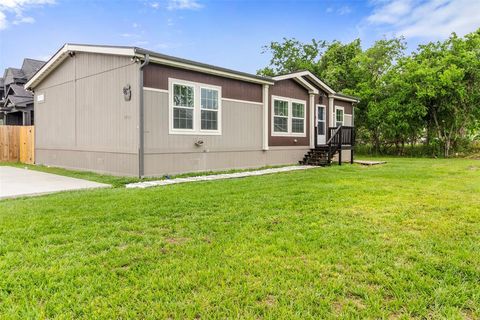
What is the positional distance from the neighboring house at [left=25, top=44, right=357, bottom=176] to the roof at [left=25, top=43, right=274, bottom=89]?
28 millimetres

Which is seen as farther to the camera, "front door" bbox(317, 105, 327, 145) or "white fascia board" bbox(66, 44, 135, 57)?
"front door" bbox(317, 105, 327, 145)

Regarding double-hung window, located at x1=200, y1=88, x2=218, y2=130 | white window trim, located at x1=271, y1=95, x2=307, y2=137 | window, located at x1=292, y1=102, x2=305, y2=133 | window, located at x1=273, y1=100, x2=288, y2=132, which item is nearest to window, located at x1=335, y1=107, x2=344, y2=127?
white window trim, located at x1=271, y1=95, x2=307, y2=137

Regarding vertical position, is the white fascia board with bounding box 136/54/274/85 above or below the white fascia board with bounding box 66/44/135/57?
below

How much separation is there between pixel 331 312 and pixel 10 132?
51.0ft

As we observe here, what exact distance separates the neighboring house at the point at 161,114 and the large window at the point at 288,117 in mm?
39

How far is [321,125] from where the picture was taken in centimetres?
1403

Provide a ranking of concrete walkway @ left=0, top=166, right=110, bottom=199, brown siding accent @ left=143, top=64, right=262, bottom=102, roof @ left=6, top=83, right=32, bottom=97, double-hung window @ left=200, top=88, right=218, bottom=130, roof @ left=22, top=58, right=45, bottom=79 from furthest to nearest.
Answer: roof @ left=22, top=58, right=45, bottom=79 → roof @ left=6, top=83, right=32, bottom=97 → double-hung window @ left=200, top=88, right=218, bottom=130 → brown siding accent @ left=143, top=64, right=262, bottom=102 → concrete walkway @ left=0, top=166, right=110, bottom=199

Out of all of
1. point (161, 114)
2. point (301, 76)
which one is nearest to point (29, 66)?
point (161, 114)

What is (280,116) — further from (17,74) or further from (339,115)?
(17,74)

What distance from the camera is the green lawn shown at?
214 cm

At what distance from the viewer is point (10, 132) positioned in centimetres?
1358

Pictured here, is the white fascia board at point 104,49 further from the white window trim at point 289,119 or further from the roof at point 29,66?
the roof at point 29,66

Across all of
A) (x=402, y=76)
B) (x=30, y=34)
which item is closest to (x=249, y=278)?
(x=402, y=76)

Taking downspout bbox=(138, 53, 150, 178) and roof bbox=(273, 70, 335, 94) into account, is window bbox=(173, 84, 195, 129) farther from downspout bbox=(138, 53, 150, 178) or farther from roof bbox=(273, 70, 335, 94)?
roof bbox=(273, 70, 335, 94)
